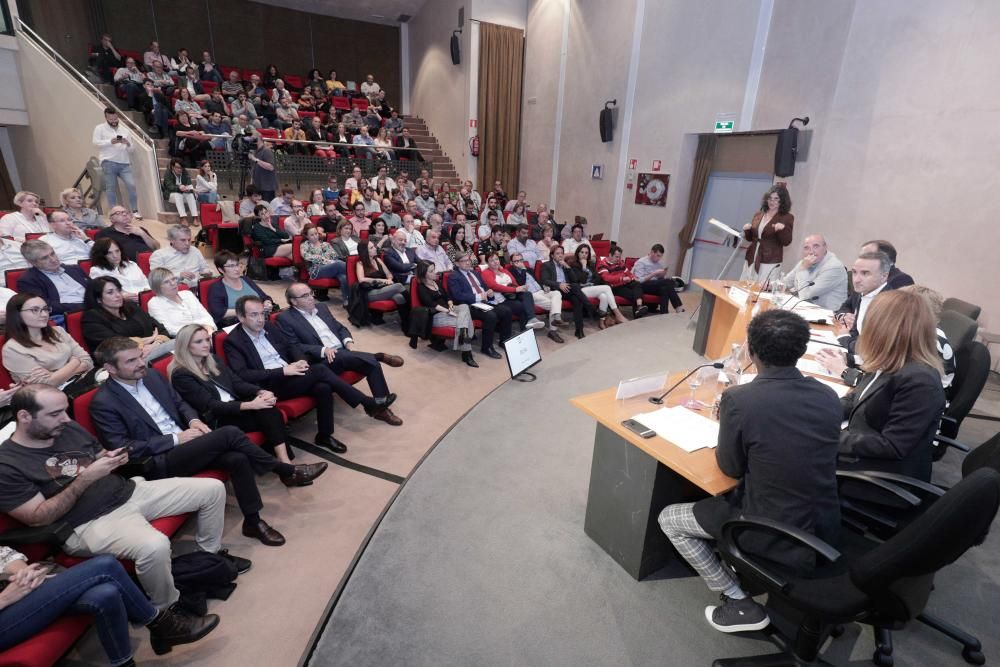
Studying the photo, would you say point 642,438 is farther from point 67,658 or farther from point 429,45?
point 429,45

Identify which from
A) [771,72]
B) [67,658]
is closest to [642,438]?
[67,658]

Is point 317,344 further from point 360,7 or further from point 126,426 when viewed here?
point 360,7

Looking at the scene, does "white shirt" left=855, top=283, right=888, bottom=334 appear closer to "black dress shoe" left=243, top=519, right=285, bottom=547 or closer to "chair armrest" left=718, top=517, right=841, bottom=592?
"chair armrest" left=718, top=517, right=841, bottom=592

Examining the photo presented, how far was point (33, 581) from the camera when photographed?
5.56 feet

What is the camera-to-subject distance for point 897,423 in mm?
1903

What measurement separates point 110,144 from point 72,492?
759 cm

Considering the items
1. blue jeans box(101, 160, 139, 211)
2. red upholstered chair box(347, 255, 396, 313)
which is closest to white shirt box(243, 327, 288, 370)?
red upholstered chair box(347, 255, 396, 313)

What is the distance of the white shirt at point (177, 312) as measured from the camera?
3783mm

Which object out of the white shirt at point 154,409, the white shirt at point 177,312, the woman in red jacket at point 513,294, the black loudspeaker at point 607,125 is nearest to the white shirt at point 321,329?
the white shirt at point 177,312

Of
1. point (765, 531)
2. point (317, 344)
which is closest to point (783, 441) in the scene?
point (765, 531)

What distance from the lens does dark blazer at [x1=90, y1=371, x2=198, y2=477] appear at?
2.36 metres

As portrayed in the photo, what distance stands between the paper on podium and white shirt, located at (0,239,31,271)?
207 inches

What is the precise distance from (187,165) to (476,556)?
9264mm

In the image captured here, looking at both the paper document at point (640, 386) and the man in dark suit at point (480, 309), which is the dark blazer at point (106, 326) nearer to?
the man in dark suit at point (480, 309)
